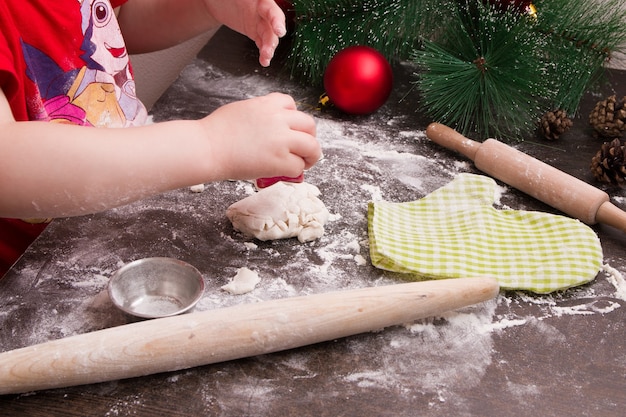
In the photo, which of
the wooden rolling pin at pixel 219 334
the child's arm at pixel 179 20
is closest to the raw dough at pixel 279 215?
the wooden rolling pin at pixel 219 334

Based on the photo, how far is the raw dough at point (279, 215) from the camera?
803 mm

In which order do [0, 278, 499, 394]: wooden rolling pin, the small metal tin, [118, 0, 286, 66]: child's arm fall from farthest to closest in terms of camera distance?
1. [118, 0, 286, 66]: child's arm
2. the small metal tin
3. [0, 278, 499, 394]: wooden rolling pin

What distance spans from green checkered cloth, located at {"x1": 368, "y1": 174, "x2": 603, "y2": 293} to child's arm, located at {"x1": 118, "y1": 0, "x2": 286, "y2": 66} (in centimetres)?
34

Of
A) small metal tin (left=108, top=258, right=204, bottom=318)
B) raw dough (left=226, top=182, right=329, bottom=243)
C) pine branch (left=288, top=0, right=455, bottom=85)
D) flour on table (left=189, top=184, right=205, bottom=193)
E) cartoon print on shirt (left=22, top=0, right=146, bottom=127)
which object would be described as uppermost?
pine branch (left=288, top=0, right=455, bottom=85)

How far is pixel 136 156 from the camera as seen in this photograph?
0.70m

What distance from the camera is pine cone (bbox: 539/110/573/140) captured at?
1.06 m

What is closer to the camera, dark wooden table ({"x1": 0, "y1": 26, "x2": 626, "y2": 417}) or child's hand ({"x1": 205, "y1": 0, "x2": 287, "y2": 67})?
dark wooden table ({"x1": 0, "y1": 26, "x2": 626, "y2": 417})

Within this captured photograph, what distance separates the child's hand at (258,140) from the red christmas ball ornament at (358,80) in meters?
0.33

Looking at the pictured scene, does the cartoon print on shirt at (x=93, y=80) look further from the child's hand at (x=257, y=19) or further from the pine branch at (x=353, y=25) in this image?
the pine branch at (x=353, y=25)

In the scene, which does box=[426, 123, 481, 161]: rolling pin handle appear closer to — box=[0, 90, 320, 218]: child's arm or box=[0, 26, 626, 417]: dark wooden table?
box=[0, 26, 626, 417]: dark wooden table

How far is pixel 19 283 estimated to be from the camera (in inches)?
28.6

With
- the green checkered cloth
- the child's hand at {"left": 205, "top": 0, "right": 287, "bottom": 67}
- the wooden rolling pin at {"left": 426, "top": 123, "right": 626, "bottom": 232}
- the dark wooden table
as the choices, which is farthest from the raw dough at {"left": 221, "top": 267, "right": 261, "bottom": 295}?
the wooden rolling pin at {"left": 426, "top": 123, "right": 626, "bottom": 232}

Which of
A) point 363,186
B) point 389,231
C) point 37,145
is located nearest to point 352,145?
point 363,186

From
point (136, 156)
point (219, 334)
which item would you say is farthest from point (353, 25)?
point (219, 334)
